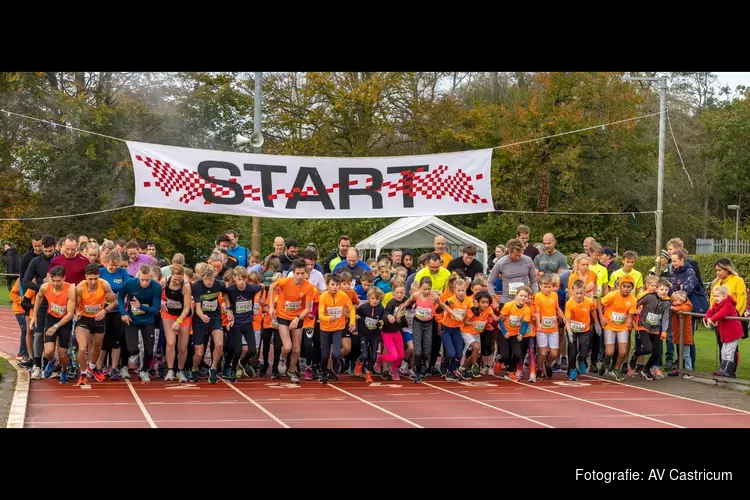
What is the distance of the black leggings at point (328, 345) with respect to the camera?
11.8 m

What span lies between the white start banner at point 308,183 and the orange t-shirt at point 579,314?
1890 mm

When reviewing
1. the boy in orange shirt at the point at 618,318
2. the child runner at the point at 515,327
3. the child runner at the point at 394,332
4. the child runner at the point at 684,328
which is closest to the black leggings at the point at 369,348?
the child runner at the point at 394,332

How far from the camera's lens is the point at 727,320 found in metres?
11.9

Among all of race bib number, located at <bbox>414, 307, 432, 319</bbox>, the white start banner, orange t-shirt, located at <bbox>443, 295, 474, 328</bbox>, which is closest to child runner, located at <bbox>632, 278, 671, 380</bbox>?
orange t-shirt, located at <bbox>443, 295, 474, 328</bbox>

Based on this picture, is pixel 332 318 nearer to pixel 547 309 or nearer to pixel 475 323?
pixel 475 323

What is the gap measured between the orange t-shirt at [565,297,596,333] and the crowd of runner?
2 cm

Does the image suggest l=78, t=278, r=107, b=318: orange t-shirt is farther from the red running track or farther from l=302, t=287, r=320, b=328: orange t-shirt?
l=302, t=287, r=320, b=328: orange t-shirt

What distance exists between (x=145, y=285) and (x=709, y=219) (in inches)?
1390

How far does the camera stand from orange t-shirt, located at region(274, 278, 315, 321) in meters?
11.9

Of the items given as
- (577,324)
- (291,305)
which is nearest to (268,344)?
(291,305)

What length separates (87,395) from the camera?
10.2m

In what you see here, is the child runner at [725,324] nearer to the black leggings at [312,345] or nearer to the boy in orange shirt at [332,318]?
the boy in orange shirt at [332,318]
